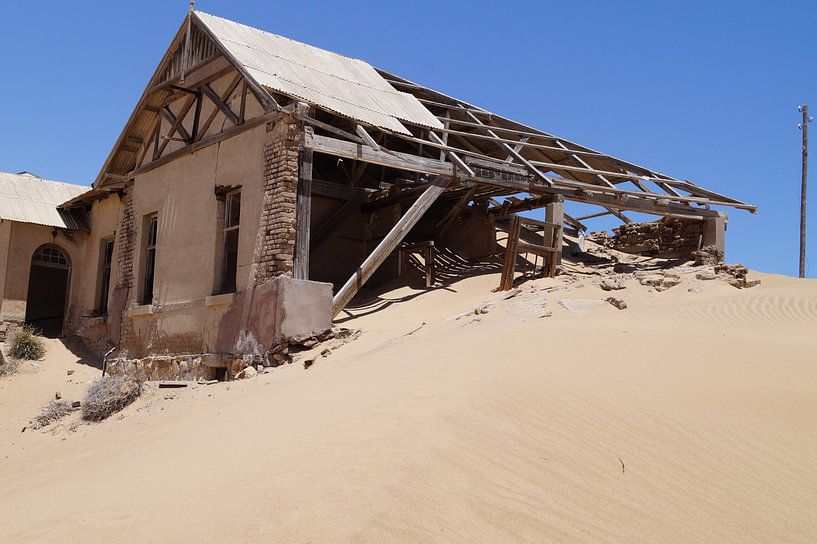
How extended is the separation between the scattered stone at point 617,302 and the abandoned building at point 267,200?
131 inches

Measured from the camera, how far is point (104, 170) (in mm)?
17859

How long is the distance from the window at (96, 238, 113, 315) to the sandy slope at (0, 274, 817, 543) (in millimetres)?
8612

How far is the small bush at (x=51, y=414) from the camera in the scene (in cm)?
1100

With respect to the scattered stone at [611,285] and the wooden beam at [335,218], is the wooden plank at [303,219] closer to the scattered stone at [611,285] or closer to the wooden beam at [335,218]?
the wooden beam at [335,218]

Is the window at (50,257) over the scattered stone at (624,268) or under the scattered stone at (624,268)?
under

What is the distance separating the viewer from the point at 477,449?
562 centimetres

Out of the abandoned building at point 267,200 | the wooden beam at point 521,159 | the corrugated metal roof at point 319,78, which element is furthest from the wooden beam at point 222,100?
the wooden beam at point 521,159

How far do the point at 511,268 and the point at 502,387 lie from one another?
7851 mm

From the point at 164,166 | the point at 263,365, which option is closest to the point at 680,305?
the point at 263,365

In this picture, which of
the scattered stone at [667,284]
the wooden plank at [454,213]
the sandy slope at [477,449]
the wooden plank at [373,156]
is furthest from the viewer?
the wooden plank at [454,213]

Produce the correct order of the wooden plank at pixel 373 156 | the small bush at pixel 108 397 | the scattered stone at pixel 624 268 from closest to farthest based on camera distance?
the small bush at pixel 108 397, the wooden plank at pixel 373 156, the scattered stone at pixel 624 268

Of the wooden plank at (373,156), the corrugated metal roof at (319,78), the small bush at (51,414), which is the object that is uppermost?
the corrugated metal roof at (319,78)

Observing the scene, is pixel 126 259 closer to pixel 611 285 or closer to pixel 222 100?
pixel 222 100

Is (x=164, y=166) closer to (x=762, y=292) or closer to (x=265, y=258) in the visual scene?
(x=265, y=258)
